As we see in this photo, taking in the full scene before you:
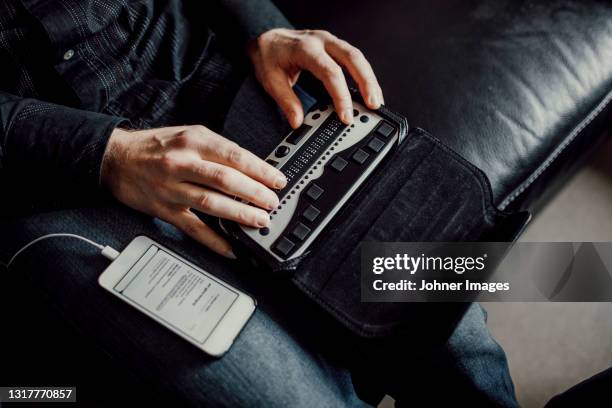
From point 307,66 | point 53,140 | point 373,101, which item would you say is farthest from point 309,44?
point 53,140

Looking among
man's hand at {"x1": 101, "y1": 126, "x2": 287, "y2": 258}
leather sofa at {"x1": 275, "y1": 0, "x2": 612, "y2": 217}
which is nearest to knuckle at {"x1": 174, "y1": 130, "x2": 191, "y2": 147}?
man's hand at {"x1": 101, "y1": 126, "x2": 287, "y2": 258}

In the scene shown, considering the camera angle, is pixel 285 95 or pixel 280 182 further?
pixel 285 95

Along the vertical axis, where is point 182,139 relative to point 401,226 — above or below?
above

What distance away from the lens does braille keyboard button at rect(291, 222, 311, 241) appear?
578 mm

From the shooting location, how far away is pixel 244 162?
1.94 feet

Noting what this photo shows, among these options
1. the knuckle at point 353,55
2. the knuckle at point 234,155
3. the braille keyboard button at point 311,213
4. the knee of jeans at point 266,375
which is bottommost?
the knee of jeans at point 266,375

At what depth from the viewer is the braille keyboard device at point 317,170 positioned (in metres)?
0.58

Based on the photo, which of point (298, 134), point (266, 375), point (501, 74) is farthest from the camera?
point (501, 74)

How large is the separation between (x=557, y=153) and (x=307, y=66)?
429mm

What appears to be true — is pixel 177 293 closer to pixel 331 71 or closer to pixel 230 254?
pixel 230 254

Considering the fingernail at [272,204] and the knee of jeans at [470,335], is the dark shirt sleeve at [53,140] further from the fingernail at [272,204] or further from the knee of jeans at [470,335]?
the knee of jeans at [470,335]

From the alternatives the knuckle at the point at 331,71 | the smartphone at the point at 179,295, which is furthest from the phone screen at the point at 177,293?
the knuckle at the point at 331,71

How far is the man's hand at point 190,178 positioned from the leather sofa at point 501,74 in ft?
0.99

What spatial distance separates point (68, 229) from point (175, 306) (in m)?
0.18
